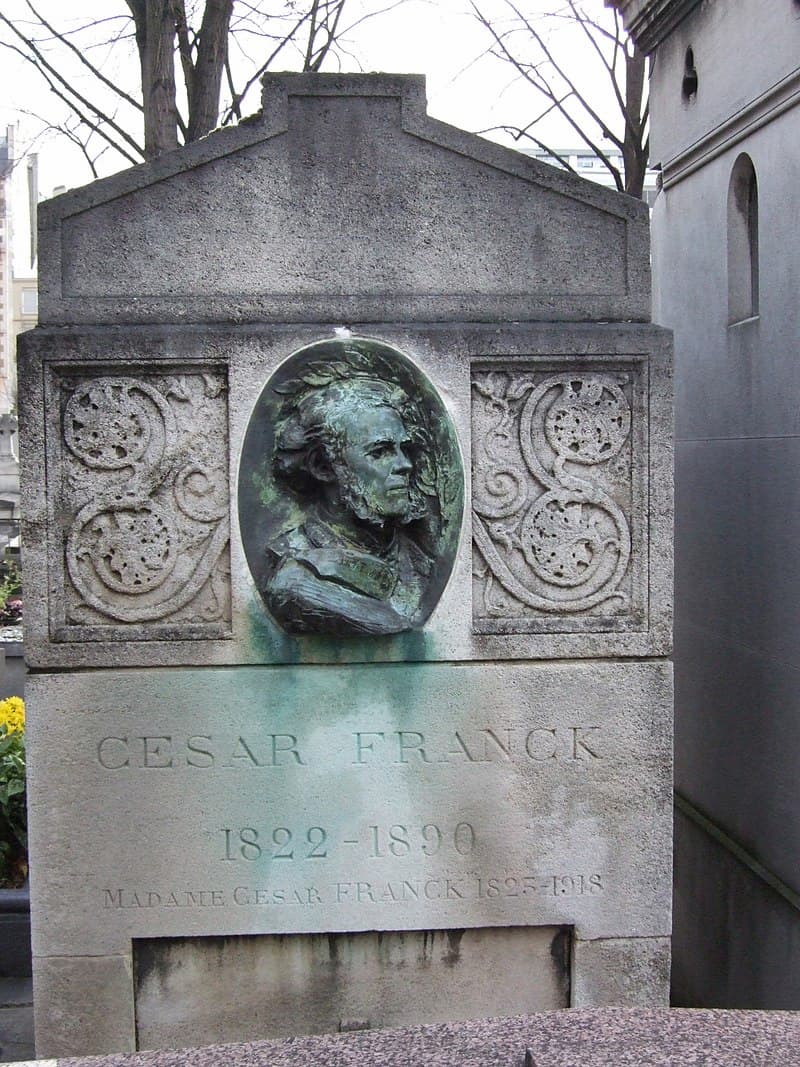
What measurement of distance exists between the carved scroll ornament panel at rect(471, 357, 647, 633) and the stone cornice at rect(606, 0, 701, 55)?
102 inches

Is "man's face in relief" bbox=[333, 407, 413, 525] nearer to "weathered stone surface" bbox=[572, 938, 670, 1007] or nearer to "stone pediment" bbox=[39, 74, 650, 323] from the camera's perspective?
"stone pediment" bbox=[39, 74, 650, 323]

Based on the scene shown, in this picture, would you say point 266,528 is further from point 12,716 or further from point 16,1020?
point 12,716

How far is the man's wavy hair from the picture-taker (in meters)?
3.90

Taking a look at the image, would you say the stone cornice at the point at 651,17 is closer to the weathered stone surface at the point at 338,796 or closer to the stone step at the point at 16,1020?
the weathered stone surface at the point at 338,796

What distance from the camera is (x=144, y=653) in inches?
160

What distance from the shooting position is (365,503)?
3912mm

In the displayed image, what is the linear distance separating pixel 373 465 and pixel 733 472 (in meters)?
2.10

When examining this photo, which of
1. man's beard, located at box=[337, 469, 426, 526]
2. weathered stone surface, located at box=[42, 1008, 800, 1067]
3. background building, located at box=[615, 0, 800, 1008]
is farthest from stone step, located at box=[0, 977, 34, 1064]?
background building, located at box=[615, 0, 800, 1008]

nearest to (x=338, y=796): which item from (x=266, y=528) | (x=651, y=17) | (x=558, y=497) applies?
(x=266, y=528)

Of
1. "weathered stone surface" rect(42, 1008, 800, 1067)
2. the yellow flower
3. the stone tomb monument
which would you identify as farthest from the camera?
the yellow flower

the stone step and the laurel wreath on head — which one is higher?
the laurel wreath on head

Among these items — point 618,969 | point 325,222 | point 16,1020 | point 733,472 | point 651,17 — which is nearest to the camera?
point 325,222

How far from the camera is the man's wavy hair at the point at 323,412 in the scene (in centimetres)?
390

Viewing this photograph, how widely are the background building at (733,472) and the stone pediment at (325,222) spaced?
119 centimetres
